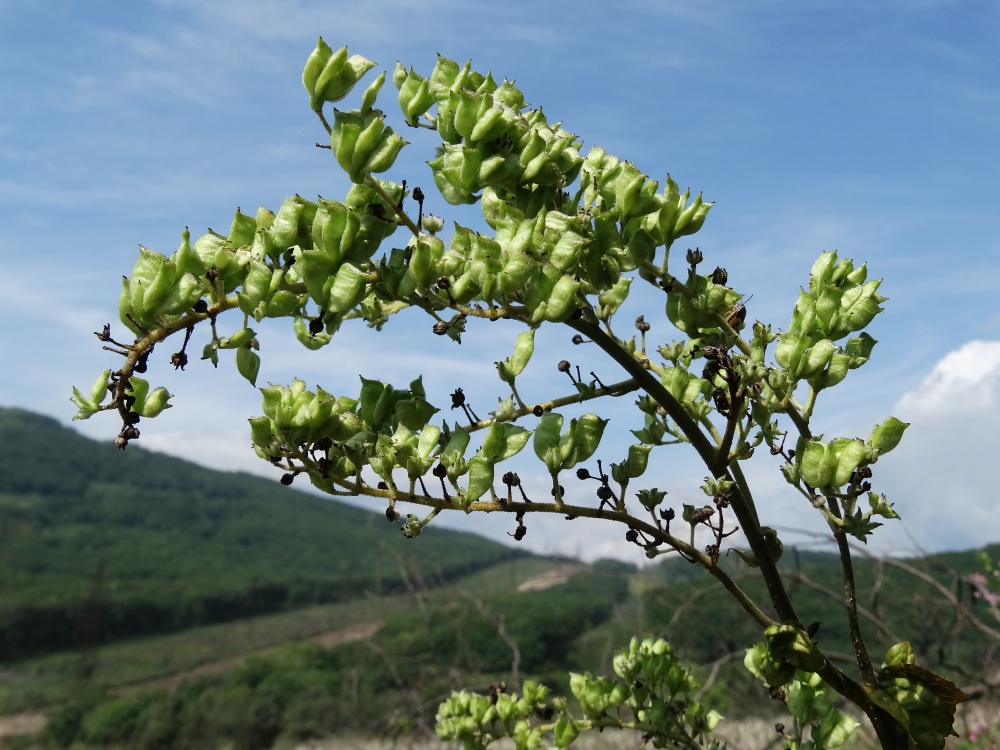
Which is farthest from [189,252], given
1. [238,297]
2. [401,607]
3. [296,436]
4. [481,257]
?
[401,607]

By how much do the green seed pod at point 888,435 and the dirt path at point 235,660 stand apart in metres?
49.9

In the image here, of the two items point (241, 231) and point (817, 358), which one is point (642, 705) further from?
point (241, 231)

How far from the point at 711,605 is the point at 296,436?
131 feet

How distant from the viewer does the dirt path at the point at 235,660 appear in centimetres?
5494

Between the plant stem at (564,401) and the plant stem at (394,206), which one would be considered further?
the plant stem at (564,401)

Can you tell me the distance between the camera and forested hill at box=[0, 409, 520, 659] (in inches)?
2753

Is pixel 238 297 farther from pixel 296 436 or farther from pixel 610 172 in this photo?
pixel 610 172

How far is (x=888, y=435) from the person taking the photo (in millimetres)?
1502

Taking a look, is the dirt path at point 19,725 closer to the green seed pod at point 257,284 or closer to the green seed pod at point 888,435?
the green seed pod at point 257,284

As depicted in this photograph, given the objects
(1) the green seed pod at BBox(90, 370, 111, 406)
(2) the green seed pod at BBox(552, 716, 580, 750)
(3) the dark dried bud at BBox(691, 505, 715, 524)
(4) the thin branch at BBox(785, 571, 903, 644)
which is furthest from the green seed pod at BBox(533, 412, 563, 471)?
(4) the thin branch at BBox(785, 571, 903, 644)

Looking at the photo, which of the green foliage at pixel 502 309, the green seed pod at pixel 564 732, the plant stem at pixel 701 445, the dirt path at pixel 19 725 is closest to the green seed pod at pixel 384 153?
the green foliage at pixel 502 309

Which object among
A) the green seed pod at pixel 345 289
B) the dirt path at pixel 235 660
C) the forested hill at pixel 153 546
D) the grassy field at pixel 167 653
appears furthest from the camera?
the forested hill at pixel 153 546

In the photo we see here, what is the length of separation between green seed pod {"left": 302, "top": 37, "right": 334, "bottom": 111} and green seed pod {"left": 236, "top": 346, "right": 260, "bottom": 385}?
494 mm

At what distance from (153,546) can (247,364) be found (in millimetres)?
103171
